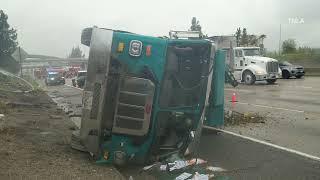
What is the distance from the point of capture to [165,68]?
26.5 feet

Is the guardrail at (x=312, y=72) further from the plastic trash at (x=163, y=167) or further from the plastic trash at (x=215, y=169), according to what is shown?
the plastic trash at (x=163, y=167)

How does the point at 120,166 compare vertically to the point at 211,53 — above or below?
below

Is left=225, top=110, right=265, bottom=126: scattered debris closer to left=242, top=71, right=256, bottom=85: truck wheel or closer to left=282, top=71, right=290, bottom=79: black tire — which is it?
left=242, top=71, right=256, bottom=85: truck wheel

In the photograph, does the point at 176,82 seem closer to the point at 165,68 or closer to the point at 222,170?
the point at 165,68

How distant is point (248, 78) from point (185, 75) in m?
24.5

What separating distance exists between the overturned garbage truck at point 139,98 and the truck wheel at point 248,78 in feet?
79.2

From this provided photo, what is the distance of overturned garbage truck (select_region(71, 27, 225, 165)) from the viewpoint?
784 centimetres

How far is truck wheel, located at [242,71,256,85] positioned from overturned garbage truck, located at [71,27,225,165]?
24154 mm

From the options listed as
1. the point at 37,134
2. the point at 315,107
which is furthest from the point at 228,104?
the point at 37,134

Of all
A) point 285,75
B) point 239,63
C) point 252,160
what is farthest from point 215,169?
point 285,75

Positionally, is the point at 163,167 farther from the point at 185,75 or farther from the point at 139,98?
the point at 185,75

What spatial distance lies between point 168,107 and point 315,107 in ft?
33.7

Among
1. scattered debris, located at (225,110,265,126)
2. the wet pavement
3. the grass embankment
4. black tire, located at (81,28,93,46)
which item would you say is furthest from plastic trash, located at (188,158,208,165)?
the grass embankment

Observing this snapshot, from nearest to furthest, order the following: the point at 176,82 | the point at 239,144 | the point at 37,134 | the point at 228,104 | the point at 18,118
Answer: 1. the point at 176,82
2. the point at 239,144
3. the point at 37,134
4. the point at 18,118
5. the point at 228,104
